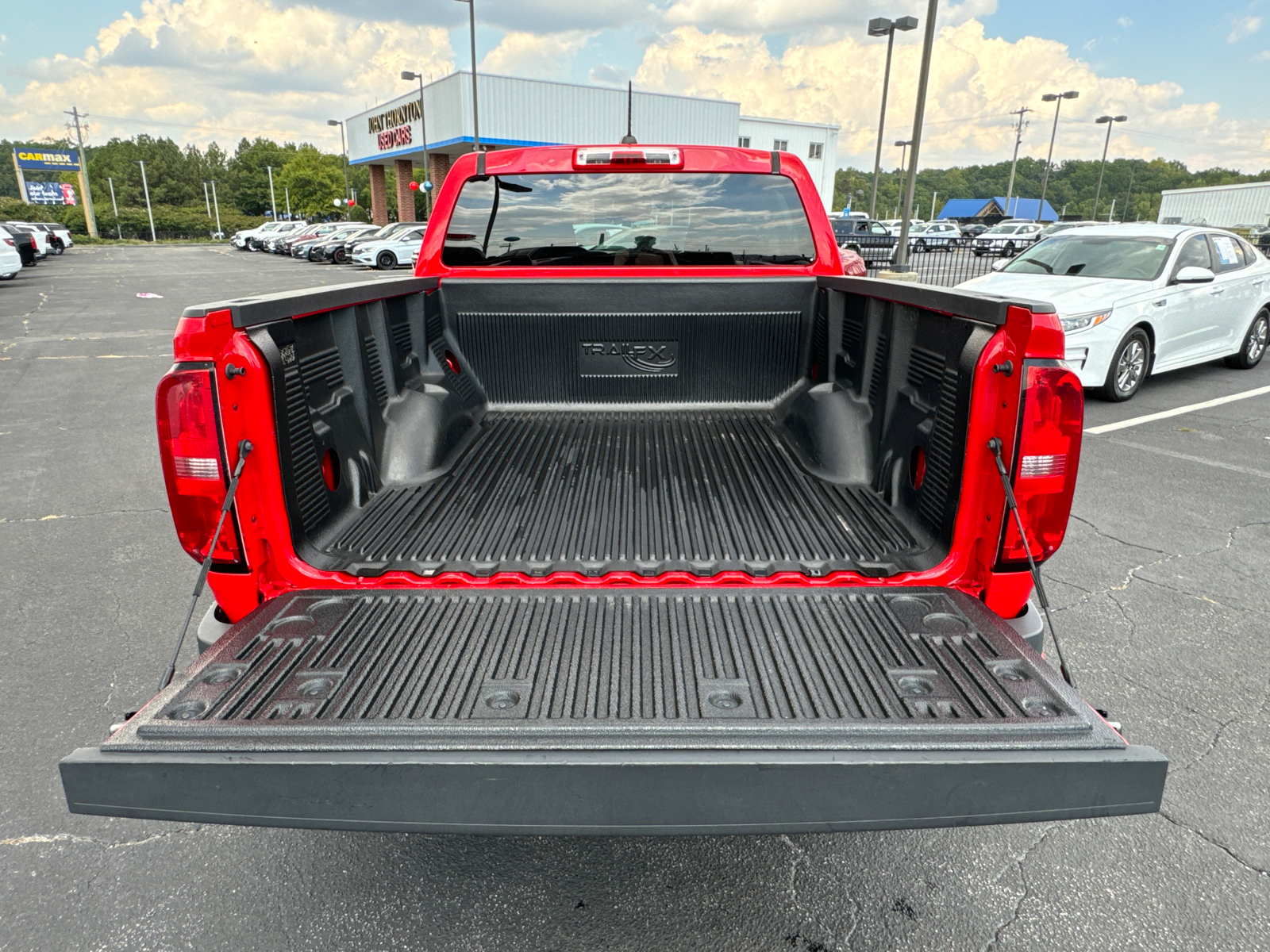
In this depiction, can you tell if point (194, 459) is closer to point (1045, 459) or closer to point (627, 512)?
point (627, 512)

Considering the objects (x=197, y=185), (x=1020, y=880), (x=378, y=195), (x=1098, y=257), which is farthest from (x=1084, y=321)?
(x=197, y=185)

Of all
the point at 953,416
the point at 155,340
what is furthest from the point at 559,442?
the point at 155,340

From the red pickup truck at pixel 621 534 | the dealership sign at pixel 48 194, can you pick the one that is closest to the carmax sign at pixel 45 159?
the dealership sign at pixel 48 194

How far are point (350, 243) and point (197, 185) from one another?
4166 inches

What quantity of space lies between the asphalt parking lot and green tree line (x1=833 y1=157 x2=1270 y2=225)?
126 m

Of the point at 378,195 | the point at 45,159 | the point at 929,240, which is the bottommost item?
the point at 929,240

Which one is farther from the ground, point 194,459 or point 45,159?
point 45,159

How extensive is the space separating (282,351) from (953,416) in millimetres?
1951

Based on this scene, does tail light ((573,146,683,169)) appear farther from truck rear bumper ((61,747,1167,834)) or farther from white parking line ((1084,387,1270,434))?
A: white parking line ((1084,387,1270,434))

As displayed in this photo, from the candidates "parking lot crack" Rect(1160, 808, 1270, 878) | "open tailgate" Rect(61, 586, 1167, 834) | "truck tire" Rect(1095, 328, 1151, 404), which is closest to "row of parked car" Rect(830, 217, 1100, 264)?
"truck tire" Rect(1095, 328, 1151, 404)

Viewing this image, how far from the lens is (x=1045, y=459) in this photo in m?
2.14

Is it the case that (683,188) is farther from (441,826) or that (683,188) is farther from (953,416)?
(441,826)

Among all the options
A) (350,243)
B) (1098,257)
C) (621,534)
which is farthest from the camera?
Answer: (350,243)

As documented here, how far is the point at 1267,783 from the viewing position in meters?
2.71
